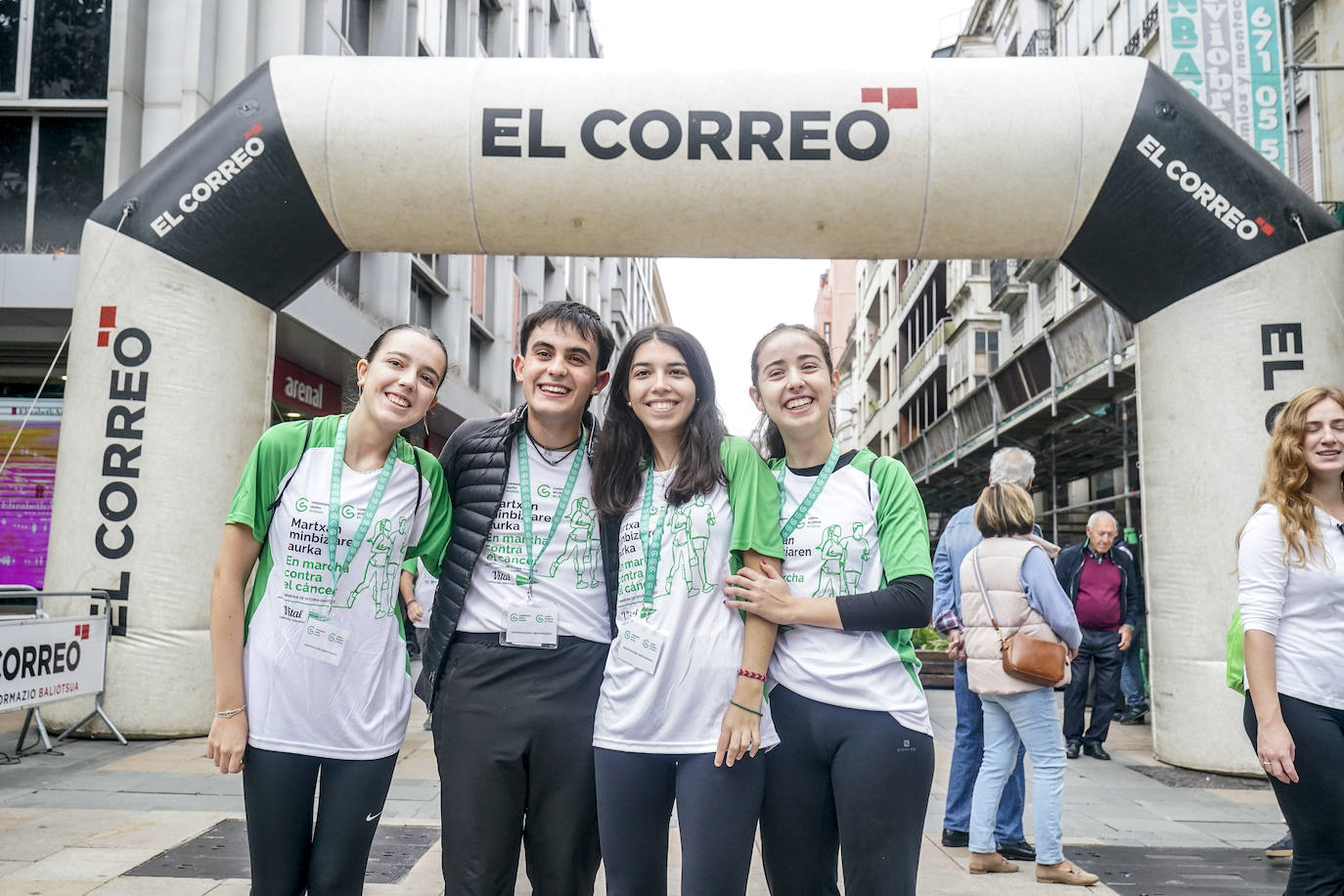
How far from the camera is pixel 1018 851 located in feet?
16.2

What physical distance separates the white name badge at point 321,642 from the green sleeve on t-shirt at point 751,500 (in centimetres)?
101

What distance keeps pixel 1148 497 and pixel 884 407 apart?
4135 centimetres

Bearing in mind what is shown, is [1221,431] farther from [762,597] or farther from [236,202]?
[236,202]

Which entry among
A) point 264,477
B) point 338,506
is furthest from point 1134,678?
point 264,477

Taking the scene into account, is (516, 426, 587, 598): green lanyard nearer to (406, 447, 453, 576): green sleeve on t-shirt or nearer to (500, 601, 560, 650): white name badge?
(500, 601, 560, 650): white name badge

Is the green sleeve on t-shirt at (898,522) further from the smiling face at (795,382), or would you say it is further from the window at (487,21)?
the window at (487,21)

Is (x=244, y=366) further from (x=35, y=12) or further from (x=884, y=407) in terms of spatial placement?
(x=884, y=407)

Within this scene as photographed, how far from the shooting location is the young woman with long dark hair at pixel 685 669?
248cm

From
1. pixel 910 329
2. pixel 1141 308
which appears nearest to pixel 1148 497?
pixel 1141 308

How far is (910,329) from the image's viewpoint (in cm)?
3941

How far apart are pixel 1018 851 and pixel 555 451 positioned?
335cm

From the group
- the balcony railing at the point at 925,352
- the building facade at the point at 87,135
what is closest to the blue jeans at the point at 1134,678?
the building facade at the point at 87,135

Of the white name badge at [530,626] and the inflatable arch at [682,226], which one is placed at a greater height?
the inflatable arch at [682,226]

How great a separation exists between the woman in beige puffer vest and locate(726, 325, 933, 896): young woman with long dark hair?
221 cm
